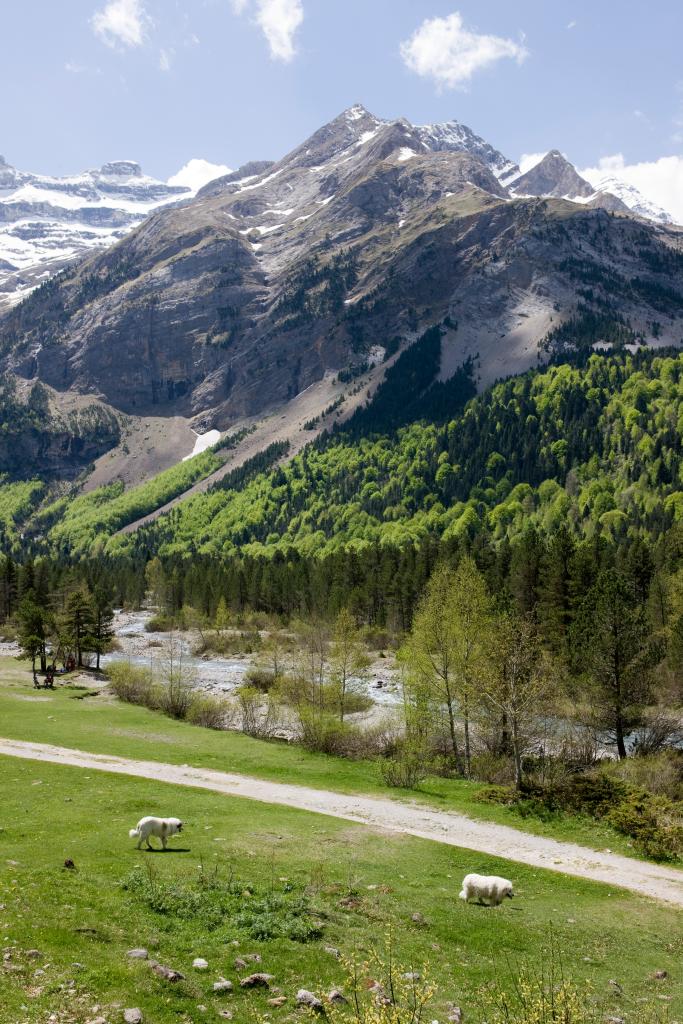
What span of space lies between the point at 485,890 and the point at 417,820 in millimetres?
10185

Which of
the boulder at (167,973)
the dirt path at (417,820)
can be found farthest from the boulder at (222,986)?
the dirt path at (417,820)

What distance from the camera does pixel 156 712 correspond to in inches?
2242

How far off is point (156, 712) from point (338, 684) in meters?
16.1

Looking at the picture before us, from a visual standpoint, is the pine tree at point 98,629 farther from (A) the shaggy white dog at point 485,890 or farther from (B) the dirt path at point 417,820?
(A) the shaggy white dog at point 485,890

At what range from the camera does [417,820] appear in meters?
30.3

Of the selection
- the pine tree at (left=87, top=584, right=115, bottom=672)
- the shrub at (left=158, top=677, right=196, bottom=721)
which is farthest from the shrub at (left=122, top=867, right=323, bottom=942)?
the pine tree at (left=87, top=584, right=115, bottom=672)

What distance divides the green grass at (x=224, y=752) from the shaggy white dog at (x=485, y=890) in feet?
30.7

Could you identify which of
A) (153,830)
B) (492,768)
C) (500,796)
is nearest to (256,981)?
(153,830)

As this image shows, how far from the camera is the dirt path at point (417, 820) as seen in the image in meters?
24.7

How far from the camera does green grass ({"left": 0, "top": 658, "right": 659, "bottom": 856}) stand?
30219 millimetres

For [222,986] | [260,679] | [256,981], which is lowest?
[260,679]

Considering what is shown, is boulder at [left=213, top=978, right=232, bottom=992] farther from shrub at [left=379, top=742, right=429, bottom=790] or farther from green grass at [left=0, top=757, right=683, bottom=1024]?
shrub at [left=379, top=742, right=429, bottom=790]

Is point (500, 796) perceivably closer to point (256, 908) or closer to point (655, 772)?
point (655, 772)

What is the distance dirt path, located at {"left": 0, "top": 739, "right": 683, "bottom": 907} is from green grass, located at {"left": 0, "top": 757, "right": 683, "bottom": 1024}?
1773 mm
